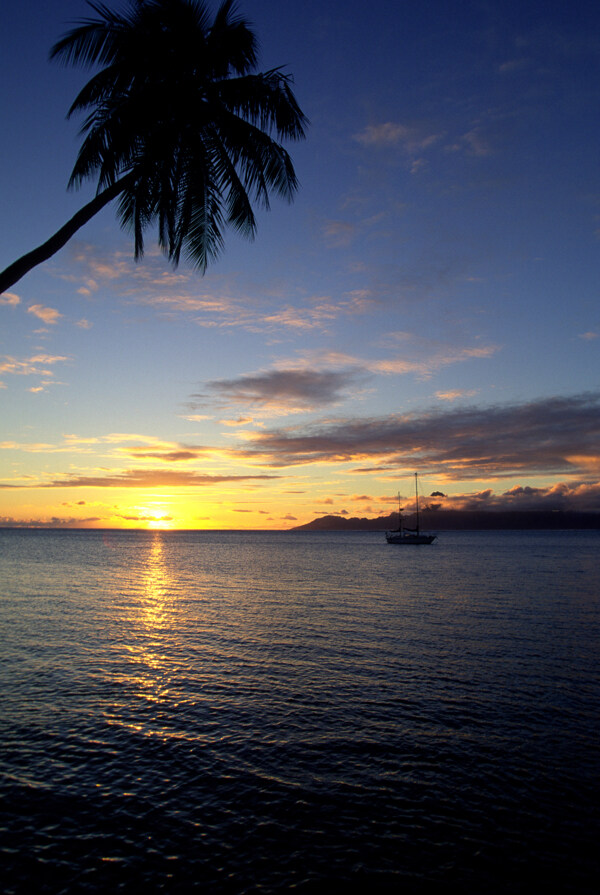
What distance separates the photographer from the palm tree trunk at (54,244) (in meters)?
9.07

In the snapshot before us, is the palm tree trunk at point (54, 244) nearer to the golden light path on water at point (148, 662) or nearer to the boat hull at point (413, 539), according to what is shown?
the golden light path on water at point (148, 662)

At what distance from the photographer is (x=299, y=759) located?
41.1 ft

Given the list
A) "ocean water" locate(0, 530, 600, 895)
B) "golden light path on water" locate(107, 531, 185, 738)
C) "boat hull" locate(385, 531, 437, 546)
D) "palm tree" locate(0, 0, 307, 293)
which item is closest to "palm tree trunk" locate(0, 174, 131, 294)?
"palm tree" locate(0, 0, 307, 293)

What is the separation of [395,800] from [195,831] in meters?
Answer: 4.17

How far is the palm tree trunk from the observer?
9066mm

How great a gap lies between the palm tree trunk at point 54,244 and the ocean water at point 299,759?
10.2m

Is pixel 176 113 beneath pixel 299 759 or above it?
above

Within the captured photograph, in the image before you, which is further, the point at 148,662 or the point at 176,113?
the point at 148,662

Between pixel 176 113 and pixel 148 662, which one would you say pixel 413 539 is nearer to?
pixel 148 662

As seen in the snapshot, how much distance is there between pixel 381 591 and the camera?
4759cm

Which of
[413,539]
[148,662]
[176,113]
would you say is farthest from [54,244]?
[413,539]

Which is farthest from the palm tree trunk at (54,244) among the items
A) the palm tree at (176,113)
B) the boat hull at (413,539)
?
the boat hull at (413,539)

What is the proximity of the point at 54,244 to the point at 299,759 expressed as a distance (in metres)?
12.9

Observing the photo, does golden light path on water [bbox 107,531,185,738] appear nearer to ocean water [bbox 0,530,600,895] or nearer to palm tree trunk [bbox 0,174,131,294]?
ocean water [bbox 0,530,600,895]
